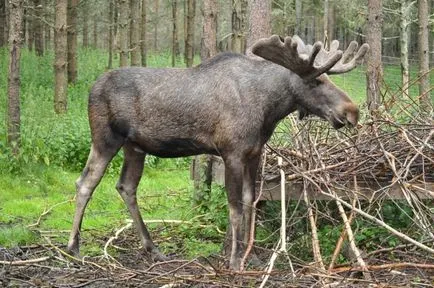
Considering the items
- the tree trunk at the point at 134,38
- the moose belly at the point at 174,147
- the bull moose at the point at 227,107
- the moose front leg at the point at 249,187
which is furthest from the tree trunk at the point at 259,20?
the tree trunk at the point at 134,38

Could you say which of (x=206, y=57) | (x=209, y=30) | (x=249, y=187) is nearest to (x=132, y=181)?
(x=249, y=187)

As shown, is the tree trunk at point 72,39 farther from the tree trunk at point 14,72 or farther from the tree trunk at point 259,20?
the tree trunk at point 259,20

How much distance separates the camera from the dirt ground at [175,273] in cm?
572

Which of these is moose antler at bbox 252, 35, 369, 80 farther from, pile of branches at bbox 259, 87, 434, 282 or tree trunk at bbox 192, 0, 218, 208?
tree trunk at bbox 192, 0, 218, 208

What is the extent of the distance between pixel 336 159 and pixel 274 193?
2.40 feet

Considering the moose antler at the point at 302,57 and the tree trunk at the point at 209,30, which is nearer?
the moose antler at the point at 302,57

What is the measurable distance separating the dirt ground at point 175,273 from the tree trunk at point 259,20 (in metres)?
2.30

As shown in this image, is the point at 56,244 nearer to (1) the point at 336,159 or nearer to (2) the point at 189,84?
(2) the point at 189,84

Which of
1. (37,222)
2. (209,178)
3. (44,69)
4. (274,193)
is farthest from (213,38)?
(44,69)

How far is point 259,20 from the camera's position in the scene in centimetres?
809

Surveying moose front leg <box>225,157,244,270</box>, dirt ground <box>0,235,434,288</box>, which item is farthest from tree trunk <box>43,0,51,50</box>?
moose front leg <box>225,157,244,270</box>

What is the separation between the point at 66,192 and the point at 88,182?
155 inches

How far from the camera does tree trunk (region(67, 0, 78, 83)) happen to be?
20.8 metres

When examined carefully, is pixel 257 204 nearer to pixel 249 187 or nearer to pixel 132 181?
pixel 249 187
